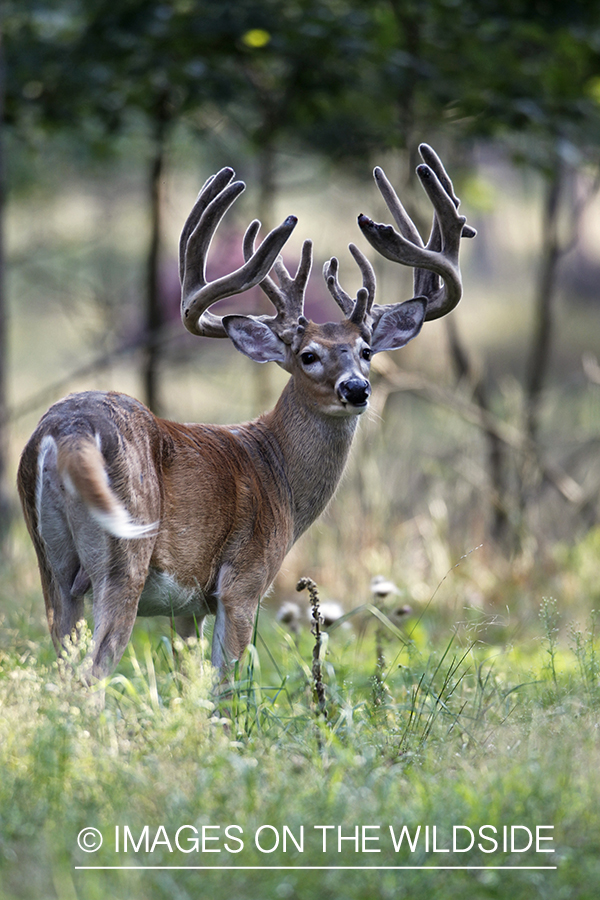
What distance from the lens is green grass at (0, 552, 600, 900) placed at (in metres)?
2.46

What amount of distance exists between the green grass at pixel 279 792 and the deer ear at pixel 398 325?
1.66m

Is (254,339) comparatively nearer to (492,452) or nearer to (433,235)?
(433,235)

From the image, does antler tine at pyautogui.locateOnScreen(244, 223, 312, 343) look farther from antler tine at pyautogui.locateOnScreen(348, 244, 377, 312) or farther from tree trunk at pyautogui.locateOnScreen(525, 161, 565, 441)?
tree trunk at pyautogui.locateOnScreen(525, 161, 565, 441)

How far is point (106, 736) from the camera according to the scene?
3062 mm

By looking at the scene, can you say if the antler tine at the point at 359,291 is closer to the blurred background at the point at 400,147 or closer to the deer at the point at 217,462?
the deer at the point at 217,462

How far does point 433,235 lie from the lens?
4.72m

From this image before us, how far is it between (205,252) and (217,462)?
936 mm

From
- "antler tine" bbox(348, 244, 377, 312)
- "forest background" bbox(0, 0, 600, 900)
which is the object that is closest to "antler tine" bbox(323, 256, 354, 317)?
"antler tine" bbox(348, 244, 377, 312)

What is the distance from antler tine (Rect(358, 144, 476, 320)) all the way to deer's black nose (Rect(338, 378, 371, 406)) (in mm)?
608

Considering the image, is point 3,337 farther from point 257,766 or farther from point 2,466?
point 257,766

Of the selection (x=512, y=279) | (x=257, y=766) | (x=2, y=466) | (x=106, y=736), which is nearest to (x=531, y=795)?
(x=257, y=766)

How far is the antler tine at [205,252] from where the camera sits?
4.09 metres

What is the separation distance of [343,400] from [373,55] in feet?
13.6

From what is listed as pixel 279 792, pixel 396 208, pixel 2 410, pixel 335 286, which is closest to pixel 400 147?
pixel 2 410
